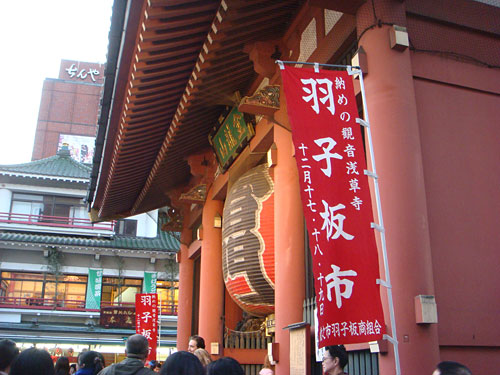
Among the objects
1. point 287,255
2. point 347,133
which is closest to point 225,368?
point 347,133

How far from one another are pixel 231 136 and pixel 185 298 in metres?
6.11

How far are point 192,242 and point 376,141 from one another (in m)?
9.85

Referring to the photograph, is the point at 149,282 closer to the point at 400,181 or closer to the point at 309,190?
the point at 400,181

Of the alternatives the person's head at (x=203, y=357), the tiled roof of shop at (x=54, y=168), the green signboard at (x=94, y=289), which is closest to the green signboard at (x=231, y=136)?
the person's head at (x=203, y=357)

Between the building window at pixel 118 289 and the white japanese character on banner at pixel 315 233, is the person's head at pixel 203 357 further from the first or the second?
the building window at pixel 118 289

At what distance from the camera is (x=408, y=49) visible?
18.9 feet

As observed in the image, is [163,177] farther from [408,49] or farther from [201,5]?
[408,49]

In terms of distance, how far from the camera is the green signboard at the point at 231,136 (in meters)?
9.49

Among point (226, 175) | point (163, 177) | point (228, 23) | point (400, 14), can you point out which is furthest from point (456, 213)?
point (163, 177)

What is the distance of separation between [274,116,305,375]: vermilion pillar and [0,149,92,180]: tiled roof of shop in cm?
2109

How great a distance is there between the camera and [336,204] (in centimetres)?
457

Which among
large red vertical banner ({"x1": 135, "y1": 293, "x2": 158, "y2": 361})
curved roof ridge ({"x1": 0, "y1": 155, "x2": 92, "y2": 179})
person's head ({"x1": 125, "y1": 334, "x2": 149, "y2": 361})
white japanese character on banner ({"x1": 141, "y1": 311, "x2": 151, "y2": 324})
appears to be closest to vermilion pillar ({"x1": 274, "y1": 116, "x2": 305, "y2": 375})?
person's head ({"x1": 125, "y1": 334, "x2": 149, "y2": 361})

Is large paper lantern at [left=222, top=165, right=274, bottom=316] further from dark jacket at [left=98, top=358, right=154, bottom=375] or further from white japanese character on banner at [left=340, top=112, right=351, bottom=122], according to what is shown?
dark jacket at [left=98, top=358, right=154, bottom=375]

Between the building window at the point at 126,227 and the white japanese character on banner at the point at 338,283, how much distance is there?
2448 cm
